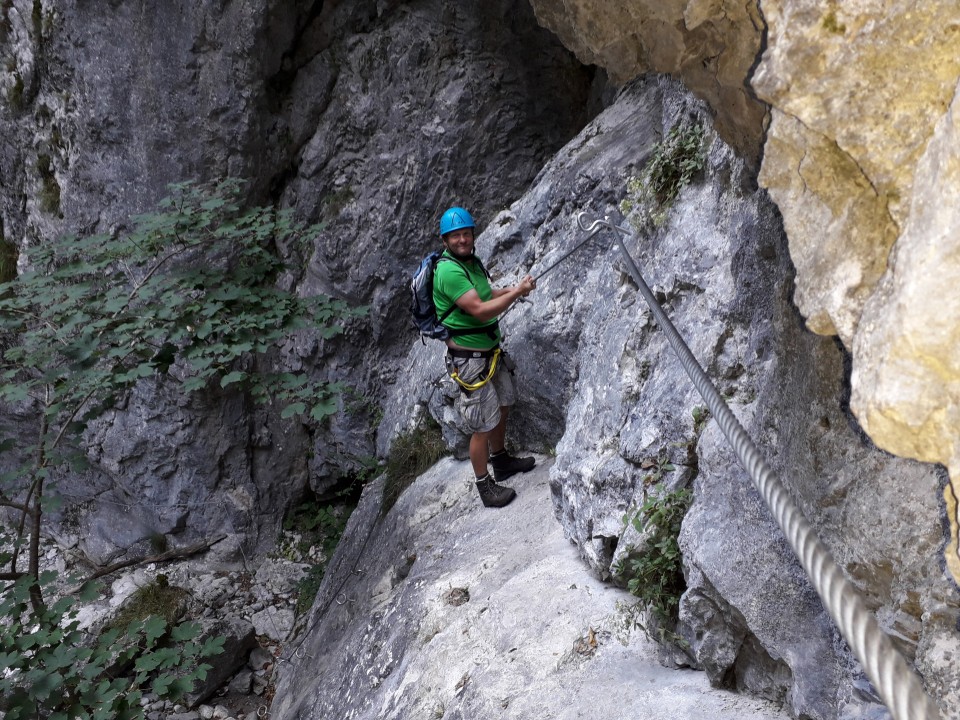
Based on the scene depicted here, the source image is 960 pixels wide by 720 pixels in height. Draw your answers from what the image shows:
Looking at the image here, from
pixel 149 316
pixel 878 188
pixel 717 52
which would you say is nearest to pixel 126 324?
pixel 149 316

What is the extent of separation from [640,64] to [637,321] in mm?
2589

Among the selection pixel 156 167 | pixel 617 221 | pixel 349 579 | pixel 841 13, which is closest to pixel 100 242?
pixel 156 167

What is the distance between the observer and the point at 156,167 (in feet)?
23.7

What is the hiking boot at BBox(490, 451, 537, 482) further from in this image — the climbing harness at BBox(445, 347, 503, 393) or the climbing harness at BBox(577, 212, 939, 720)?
the climbing harness at BBox(577, 212, 939, 720)

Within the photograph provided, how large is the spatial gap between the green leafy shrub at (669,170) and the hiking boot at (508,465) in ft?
6.16

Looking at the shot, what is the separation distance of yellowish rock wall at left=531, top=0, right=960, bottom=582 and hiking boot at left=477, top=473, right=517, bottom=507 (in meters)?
3.29

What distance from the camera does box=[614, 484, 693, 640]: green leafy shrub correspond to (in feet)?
9.55

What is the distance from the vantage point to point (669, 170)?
13.0 feet

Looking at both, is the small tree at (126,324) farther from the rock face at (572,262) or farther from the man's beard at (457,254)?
the rock face at (572,262)

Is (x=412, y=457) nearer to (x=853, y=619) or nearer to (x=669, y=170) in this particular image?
(x=669, y=170)

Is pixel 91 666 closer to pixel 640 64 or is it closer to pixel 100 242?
pixel 100 242

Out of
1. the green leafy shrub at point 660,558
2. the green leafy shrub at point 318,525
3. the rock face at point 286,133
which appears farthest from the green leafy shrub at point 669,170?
the green leafy shrub at point 318,525

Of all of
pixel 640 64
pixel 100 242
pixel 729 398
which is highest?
pixel 100 242

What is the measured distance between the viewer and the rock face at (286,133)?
703 cm
